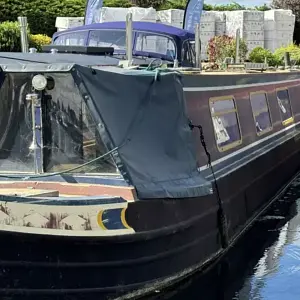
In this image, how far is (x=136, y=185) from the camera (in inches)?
190

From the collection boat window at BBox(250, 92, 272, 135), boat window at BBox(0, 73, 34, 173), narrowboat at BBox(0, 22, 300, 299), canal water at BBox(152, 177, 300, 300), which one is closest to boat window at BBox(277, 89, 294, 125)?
boat window at BBox(250, 92, 272, 135)

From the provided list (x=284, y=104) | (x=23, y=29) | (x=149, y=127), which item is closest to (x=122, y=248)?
(x=149, y=127)

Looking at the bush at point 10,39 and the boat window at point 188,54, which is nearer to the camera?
the boat window at point 188,54

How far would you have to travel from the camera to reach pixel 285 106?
11.3m

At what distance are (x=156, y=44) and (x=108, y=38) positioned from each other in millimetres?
619

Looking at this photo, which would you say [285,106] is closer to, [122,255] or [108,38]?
[108,38]

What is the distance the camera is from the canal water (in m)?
5.91

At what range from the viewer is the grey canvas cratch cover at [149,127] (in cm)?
479

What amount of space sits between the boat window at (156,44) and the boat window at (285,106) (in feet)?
10.4

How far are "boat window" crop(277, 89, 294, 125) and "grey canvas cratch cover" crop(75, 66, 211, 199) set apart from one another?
5.67 m

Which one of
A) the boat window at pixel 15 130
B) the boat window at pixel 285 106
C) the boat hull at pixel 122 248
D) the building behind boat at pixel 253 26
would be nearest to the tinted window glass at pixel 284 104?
the boat window at pixel 285 106

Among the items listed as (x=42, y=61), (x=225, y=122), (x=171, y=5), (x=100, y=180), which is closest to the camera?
(x=100, y=180)

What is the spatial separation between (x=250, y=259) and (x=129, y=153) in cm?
273

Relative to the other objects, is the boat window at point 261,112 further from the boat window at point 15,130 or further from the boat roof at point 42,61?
the boat window at point 15,130
